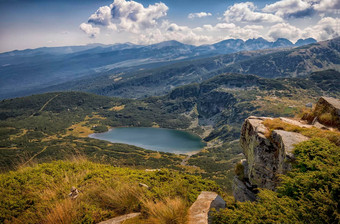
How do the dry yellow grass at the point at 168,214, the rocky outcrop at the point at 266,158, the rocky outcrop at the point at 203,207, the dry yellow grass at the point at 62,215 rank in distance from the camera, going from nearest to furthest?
1. the dry yellow grass at the point at 168,214
2. the dry yellow grass at the point at 62,215
3. the rocky outcrop at the point at 203,207
4. the rocky outcrop at the point at 266,158

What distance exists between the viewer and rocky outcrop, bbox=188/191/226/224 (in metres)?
6.31

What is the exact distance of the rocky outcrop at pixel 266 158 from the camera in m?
8.57

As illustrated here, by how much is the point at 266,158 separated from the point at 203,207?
16.1ft

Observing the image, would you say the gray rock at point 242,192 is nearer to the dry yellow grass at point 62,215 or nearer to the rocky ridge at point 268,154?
the rocky ridge at point 268,154

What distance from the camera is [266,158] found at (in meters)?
10.2

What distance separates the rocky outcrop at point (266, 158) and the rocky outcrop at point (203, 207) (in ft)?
8.31

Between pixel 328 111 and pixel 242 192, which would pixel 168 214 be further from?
pixel 328 111

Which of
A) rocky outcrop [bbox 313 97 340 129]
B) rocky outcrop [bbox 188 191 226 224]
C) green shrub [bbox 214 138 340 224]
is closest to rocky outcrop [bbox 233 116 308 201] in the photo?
green shrub [bbox 214 138 340 224]

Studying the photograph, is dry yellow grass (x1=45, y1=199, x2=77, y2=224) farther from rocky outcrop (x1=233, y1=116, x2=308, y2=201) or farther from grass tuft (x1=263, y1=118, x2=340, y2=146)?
grass tuft (x1=263, y1=118, x2=340, y2=146)

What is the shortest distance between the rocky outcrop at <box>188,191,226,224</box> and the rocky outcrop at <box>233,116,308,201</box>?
2532mm

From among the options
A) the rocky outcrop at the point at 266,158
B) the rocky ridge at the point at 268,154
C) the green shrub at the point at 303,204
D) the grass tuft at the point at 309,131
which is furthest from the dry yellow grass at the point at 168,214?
Answer: the grass tuft at the point at 309,131

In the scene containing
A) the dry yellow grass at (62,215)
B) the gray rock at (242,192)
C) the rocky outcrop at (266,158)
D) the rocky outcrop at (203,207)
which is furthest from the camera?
the gray rock at (242,192)

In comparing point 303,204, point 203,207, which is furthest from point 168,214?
point 303,204

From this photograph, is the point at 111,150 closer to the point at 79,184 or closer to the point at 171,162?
the point at 171,162
